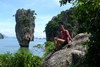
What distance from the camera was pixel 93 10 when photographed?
8633mm

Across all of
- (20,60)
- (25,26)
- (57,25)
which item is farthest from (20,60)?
(25,26)

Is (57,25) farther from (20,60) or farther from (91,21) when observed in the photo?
(91,21)

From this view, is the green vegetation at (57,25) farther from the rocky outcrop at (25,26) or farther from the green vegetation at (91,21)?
the green vegetation at (91,21)

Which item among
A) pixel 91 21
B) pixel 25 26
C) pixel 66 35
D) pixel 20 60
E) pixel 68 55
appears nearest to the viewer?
pixel 91 21

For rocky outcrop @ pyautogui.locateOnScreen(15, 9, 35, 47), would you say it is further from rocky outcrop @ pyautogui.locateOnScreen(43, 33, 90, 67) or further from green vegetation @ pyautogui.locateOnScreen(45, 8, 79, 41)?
rocky outcrop @ pyautogui.locateOnScreen(43, 33, 90, 67)

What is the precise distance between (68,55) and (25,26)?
90930 millimetres

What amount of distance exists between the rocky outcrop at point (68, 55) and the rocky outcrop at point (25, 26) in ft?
286

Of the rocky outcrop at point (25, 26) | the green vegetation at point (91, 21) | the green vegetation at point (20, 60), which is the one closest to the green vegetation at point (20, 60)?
the green vegetation at point (20, 60)

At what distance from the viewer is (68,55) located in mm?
14117

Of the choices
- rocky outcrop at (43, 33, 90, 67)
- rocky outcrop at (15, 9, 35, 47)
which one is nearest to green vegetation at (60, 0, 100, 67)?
rocky outcrop at (43, 33, 90, 67)

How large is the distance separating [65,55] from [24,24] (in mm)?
90791

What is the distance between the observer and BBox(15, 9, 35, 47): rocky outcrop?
103 meters

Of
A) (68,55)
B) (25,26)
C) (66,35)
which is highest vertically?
(25,26)

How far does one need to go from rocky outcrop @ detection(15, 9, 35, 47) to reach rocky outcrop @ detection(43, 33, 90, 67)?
286 ft
